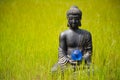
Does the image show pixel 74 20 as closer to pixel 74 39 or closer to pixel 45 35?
pixel 74 39

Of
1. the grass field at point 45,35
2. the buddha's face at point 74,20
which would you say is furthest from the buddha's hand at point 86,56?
the buddha's face at point 74,20

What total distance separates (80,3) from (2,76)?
2266 millimetres

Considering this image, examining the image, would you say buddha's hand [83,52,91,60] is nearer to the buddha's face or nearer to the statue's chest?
the statue's chest

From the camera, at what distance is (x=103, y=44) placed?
525 cm

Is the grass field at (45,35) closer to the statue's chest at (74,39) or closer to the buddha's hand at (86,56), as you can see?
the buddha's hand at (86,56)

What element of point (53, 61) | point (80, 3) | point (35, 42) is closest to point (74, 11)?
point (53, 61)

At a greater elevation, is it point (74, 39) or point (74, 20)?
point (74, 20)

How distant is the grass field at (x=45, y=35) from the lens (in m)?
4.43

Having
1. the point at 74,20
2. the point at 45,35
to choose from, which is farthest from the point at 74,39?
the point at 45,35

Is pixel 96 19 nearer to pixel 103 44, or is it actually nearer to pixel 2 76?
pixel 103 44

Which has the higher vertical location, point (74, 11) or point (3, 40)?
point (74, 11)

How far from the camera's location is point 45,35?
219 inches

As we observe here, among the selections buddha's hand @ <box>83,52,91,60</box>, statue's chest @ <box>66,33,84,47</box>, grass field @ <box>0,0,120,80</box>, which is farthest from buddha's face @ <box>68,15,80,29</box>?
grass field @ <box>0,0,120,80</box>

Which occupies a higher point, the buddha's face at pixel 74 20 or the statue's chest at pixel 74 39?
the buddha's face at pixel 74 20
